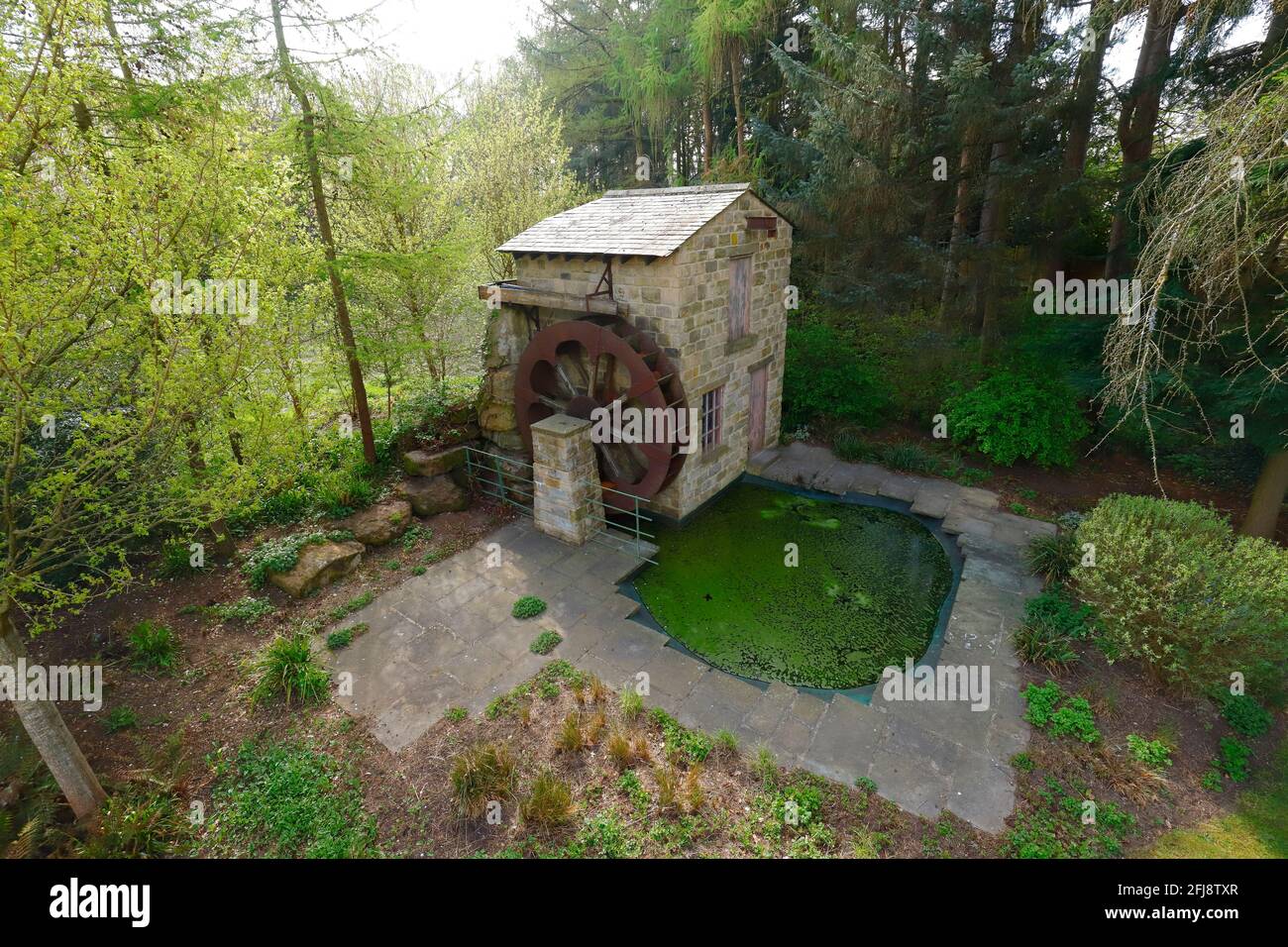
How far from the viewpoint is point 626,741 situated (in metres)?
4.68

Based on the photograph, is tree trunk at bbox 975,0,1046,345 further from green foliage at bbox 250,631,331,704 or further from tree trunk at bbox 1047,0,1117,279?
green foliage at bbox 250,631,331,704

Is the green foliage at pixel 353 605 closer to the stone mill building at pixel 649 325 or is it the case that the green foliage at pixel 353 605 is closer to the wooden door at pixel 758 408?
the stone mill building at pixel 649 325

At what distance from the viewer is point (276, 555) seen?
6598mm

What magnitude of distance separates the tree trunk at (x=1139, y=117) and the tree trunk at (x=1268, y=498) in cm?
318

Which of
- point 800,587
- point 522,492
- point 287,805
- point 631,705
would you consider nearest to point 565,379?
point 522,492

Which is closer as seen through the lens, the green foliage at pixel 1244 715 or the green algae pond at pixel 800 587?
the green foliage at pixel 1244 715

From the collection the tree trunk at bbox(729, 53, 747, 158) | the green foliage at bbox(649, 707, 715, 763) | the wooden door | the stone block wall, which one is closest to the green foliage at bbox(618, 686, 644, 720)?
the green foliage at bbox(649, 707, 715, 763)

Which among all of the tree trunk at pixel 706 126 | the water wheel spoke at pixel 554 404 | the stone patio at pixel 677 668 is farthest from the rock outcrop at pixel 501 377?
the tree trunk at pixel 706 126

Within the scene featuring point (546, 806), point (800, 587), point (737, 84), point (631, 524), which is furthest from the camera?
point (737, 84)

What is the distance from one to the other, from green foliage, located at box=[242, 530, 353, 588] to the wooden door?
6432mm

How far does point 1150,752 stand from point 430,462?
8.25 metres

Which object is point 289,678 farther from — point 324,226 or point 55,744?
point 324,226

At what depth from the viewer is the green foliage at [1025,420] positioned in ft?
28.8
